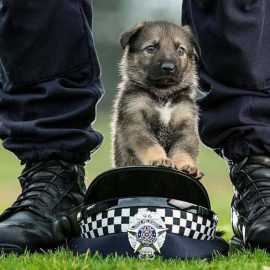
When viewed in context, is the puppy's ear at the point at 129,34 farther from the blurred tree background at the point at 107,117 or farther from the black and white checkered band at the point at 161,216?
the blurred tree background at the point at 107,117

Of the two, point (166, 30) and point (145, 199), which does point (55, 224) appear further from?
point (166, 30)

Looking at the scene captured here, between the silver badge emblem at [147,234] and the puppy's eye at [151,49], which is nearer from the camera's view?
the silver badge emblem at [147,234]

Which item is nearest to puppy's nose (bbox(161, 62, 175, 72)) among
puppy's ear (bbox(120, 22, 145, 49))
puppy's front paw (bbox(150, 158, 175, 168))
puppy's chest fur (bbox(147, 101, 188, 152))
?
puppy's chest fur (bbox(147, 101, 188, 152))

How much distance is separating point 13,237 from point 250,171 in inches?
39.7

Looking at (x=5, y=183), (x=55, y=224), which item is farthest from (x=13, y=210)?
(x=5, y=183)

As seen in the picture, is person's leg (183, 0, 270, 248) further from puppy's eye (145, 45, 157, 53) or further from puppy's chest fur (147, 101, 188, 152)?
puppy's eye (145, 45, 157, 53)

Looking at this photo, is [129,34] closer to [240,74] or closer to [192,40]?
[192,40]

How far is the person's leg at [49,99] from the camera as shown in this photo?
10.9ft

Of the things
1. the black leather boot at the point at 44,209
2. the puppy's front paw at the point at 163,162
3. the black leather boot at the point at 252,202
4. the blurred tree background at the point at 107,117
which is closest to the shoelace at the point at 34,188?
the black leather boot at the point at 44,209

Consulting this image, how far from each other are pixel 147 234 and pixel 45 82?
93 cm

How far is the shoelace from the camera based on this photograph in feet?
10.6

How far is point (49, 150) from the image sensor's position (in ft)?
11.0

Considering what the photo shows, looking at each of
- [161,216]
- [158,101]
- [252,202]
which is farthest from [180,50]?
[161,216]

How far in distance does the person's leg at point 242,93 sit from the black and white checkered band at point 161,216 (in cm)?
30
